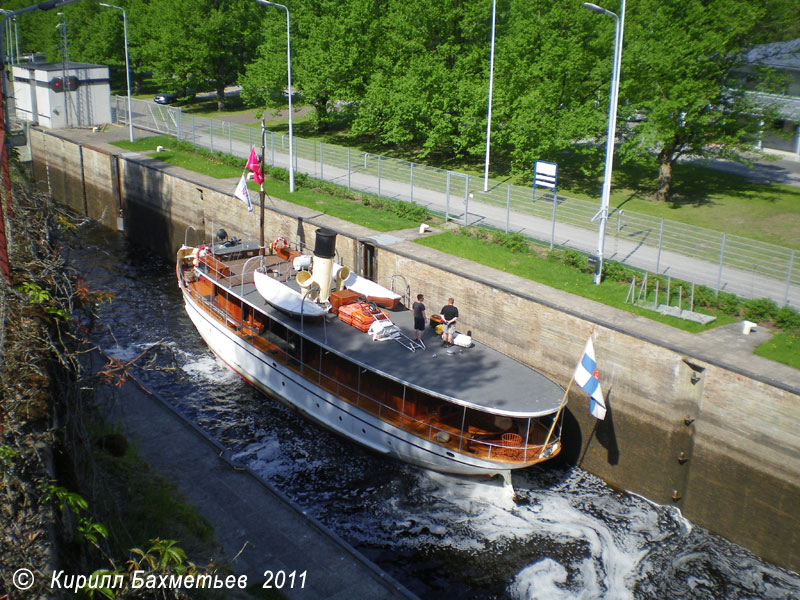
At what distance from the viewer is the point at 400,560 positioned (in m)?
18.9

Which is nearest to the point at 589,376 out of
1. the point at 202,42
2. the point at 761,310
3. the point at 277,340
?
the point at 761,310

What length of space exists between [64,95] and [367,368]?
140 ft

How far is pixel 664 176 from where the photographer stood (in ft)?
117

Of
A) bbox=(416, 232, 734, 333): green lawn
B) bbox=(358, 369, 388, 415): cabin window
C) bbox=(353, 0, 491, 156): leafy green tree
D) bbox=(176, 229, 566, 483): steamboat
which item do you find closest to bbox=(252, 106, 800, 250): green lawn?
bbox=(353, 0, 491, 156): leafy green tree

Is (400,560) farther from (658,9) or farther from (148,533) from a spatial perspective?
(658,9)

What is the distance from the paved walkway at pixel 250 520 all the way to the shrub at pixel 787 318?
14191mm

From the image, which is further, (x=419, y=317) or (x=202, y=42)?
(x=202, y=42)

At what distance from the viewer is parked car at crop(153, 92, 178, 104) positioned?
228 ft

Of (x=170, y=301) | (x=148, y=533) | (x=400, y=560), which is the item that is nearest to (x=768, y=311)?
(x=400, y=560)

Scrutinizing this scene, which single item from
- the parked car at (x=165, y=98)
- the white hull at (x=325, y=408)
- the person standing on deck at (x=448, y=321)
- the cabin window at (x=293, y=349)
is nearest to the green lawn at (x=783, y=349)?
the white hull at (x=325, y=408)

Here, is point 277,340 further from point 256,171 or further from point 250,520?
point 250,520

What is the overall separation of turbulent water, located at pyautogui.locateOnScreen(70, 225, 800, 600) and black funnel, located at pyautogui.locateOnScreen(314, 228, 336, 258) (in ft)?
17.9

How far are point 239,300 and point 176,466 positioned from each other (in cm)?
937

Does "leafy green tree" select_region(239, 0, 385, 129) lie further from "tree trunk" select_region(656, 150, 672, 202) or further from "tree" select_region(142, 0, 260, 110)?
"tree trunk" select_region(656, 150, 672, 202)
